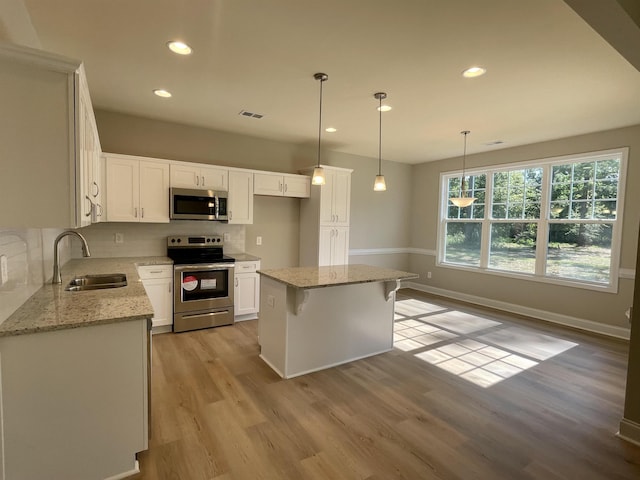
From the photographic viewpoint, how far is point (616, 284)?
430cm

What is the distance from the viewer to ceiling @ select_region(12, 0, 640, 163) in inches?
79.8

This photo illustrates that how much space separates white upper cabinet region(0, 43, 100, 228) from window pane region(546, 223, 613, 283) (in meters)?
5.78

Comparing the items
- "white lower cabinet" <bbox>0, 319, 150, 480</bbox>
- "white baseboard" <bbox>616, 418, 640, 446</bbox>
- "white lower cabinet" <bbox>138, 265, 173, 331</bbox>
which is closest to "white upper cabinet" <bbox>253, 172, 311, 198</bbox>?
"white lower cabinet" <bbox>138, 265, 173, 331</bbox>

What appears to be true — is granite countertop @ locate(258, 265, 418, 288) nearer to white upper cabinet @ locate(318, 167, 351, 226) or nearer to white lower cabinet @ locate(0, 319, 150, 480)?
white lower cabinet @ locate(0, 319, 150, 480)

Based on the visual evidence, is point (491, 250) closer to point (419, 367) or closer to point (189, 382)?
point (419, 367)

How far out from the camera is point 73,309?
1.86 meters

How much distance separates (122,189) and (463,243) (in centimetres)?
566

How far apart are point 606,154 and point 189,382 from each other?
18.8ft

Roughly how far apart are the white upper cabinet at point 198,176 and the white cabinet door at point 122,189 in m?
0.43

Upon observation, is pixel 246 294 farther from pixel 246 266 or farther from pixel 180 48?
pixel 180 48

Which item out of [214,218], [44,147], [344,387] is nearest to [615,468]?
[344,387]

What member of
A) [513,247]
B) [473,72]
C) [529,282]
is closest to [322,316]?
[473,72]

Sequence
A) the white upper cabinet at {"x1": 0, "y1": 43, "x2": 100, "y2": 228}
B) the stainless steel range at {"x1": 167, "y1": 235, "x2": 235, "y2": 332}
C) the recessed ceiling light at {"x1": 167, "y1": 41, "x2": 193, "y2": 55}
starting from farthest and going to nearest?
the stainless steel range at {"x1": 167, "y1": 235, "x2": 235, "y2": 332} < the recessed ceiling light at {"x1": 167, "y1": 41, "x2": 193, "y2": 55} < the white upper cabinet at {"x1": 0, "y1": 43, "x2": 100, "y2": 228}

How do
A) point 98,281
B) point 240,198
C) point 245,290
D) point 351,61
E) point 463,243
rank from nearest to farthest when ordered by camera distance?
1. point 351,61
2. point 98,281
3. point 245,290
4. point 240,198
5. point 463,243
